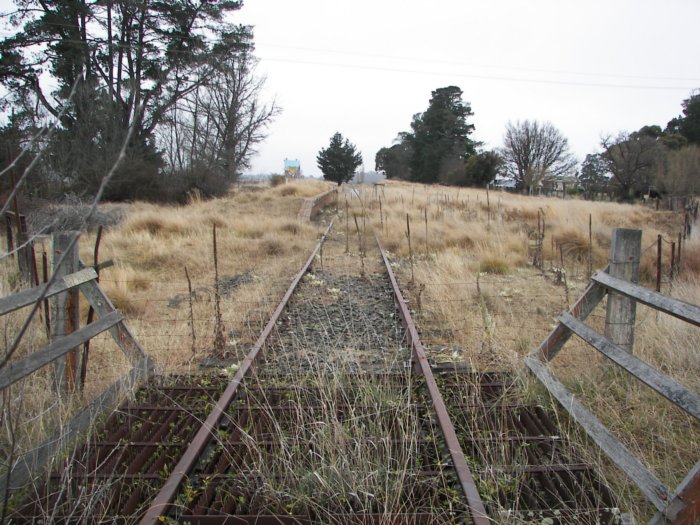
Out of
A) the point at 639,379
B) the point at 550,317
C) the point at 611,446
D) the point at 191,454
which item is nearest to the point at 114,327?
the point at 191,454

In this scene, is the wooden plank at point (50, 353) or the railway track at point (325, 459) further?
the wooden plank at point (50, 353)

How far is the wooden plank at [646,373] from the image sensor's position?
2.42 meters

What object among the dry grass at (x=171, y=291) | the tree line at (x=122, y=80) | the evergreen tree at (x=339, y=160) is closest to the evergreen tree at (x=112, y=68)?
the tree line at (x=122, y=80)

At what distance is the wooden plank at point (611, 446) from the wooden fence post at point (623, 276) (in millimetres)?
793

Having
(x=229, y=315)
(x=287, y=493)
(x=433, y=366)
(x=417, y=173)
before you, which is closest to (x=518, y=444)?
(x=433, y=366)

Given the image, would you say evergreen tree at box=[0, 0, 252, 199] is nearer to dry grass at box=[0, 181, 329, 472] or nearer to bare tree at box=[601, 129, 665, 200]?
dry grass at box=[0, 181, 329, 472]

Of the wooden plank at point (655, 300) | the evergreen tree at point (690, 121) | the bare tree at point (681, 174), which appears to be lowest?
the wooden plank at point (655, 300)

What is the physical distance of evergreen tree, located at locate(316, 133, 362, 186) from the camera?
73.2 metres

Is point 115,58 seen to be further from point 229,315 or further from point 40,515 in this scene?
point 40,515

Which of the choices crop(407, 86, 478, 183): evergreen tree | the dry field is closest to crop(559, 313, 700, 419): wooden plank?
the dry field

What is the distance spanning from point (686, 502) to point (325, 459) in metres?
1.75

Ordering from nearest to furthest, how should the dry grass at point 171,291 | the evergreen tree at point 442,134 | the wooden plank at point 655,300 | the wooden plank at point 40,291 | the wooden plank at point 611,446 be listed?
the wooden plank at point 611,446
the wooden plank at point 655,300
the wooden plank at point 40,291
the dry grass at point 171,291
the evergreen tree at point 442,134

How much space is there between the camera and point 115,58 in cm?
2666

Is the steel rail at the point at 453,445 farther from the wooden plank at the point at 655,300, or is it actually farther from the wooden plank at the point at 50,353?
the wooden plank at the point at 50,353
